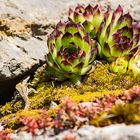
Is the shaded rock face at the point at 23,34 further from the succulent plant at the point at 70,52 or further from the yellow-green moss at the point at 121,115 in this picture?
the yellow-green moss at the point at 121,115

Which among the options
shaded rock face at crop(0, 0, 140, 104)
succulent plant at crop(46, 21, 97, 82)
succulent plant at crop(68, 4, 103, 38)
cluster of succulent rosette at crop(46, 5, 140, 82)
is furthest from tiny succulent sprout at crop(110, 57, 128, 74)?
shaded rock face at crop(0, 0, 140, 104)

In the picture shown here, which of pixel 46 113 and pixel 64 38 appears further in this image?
pixel 64 38

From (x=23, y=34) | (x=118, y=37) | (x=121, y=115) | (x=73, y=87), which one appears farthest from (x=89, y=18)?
(x=121, y=115)

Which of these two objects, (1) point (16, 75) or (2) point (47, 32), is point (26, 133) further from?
(2) point (47, 32)

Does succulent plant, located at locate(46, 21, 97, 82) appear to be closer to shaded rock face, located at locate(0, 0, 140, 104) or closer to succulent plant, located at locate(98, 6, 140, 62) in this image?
succulent plant, located at locate(98, 6, 140, 62)

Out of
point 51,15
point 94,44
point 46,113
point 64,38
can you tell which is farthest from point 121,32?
point 46,113

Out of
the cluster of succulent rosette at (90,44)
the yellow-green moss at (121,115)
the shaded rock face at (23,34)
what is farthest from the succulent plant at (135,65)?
the yellow-green moss at (121,115)

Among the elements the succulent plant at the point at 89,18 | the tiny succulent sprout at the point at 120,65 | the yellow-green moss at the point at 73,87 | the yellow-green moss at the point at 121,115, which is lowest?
the yellow-green moss at the point at 73,87
